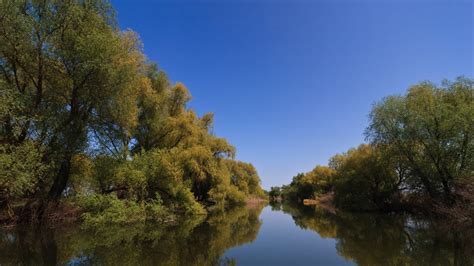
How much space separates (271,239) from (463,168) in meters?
19.2

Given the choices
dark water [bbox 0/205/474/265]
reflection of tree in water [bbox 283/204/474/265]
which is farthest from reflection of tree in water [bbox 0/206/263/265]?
reflection of tree in water [bbox 283/204/474/265]

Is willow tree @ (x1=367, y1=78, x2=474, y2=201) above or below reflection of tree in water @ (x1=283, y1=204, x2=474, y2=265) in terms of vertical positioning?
above

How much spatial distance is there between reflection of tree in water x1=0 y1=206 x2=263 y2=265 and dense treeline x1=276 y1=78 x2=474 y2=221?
1631 cm

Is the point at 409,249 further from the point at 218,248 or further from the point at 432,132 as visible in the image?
the point at 432,132

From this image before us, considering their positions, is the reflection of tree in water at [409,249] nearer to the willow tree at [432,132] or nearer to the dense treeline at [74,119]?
the willow tree at [432,132]

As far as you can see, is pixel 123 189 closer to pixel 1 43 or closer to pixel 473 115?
pixel 1 43

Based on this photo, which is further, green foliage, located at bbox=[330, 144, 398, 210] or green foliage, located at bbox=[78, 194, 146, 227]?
green foliage, located at bbox=[330, 144, 398, 210]

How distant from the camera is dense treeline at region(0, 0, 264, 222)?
46.9 ft

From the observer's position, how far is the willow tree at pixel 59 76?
47.4 feet

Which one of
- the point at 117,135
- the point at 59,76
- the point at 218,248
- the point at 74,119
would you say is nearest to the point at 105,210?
the point at 117,135

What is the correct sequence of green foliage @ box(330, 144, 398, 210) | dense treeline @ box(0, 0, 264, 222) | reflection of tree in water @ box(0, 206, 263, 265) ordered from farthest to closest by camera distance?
green foliage @ box(330, 144, 398, 210), dense treeline @ box(0, 0, 264, 222), reflection of tree in water @ box(0, 206, 263, 265)

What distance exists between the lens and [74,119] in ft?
56.5

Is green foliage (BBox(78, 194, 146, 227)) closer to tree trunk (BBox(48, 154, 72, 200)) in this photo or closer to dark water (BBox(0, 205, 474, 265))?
tree trunk (BBox(48, 154, 72, 200))

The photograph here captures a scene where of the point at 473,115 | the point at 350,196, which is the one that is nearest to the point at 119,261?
the point at 473,115
